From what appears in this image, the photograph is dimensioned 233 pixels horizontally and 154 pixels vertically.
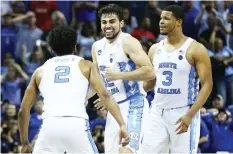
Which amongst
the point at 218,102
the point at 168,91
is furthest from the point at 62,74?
the point at 218,102

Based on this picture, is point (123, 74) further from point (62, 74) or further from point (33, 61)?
point (33, 61)

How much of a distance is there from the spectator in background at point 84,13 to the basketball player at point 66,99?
8.01 metres

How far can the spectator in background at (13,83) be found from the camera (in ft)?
46.0

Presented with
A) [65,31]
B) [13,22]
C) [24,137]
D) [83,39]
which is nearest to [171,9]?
[65,31]

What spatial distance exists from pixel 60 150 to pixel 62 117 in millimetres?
343

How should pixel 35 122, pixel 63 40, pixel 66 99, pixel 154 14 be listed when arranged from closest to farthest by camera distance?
pixel 66 99, pixel 63 40, pixel 35 122, pixel 154 14

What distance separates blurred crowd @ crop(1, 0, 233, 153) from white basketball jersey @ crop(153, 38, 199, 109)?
395 centimetres

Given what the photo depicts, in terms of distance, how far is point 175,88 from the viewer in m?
8.93

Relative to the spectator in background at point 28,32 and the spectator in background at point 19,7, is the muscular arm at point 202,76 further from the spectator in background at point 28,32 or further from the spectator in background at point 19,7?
the spectator in background at point 19,7

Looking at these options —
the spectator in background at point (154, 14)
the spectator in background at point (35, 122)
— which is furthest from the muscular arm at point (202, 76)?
the spectator in background at point (154, 14)

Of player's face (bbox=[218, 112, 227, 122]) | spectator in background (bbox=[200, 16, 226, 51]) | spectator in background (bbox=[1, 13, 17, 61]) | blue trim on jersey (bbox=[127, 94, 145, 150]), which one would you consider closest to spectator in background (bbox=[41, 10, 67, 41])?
spectator in background (bbox=[1, 13, 17, 61])

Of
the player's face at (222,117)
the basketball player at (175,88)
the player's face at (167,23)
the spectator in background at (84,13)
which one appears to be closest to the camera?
the basketball player at (175,88)

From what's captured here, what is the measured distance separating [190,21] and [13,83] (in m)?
4.08

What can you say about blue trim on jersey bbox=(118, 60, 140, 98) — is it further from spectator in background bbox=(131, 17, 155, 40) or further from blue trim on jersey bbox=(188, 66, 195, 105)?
spectator in background bbox=(131, 17, 155, 40)
